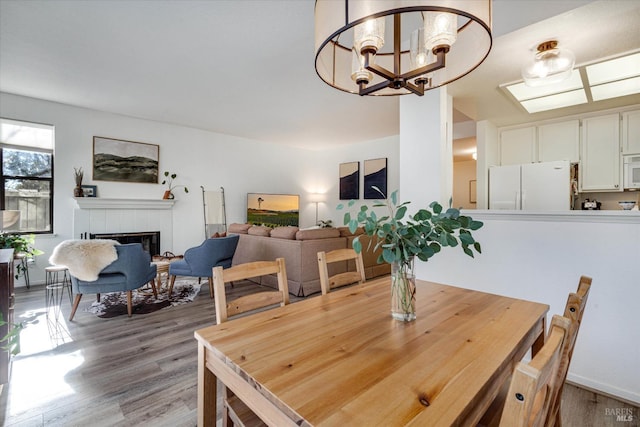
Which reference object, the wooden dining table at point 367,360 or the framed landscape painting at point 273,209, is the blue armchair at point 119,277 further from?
the framed landscape painting at point 273,209

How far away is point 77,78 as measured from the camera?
3.50 meters

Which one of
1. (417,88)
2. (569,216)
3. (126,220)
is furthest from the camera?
(126,220)

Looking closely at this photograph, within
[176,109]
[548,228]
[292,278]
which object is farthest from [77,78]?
[548,228]

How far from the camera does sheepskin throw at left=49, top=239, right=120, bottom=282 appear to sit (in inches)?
106

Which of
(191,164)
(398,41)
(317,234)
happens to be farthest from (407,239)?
(191,164)

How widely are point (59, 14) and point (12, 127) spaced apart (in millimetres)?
2897

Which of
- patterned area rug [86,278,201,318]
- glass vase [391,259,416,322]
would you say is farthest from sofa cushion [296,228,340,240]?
glass vase [391,259,416,322]

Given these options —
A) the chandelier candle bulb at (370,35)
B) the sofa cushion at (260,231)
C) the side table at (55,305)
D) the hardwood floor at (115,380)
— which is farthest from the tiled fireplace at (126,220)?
the chandelier candle bulb at (370,35)

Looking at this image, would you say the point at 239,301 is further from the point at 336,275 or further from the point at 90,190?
the point at 90,190

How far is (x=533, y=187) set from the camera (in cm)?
355

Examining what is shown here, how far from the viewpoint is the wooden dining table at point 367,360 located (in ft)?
2.12

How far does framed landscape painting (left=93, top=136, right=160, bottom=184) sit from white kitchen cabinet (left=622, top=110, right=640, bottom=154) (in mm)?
6857

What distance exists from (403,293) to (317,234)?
276 centimetres

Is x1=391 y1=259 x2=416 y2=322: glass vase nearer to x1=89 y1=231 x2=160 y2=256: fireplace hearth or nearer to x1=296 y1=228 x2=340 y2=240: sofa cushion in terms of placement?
x1=296 y1=228 x2=340 y2=240: sofa cushion
